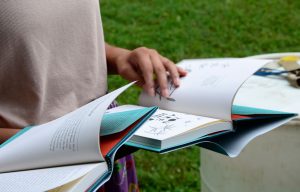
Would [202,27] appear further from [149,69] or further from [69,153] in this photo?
[69,153]

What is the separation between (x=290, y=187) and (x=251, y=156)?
0.43 feet

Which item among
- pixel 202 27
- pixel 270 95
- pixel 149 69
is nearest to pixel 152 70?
pixel 149 69

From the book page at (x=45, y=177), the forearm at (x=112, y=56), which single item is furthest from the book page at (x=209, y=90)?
the book page at (x=45, y=177)

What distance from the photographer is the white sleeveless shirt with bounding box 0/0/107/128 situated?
1.23 metres

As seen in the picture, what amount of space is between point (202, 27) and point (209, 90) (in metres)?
3.76

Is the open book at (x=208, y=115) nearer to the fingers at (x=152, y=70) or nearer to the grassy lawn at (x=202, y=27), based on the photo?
the fingers at (x=152, y=70)

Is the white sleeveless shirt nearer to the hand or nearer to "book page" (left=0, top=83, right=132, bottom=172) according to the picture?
the hand

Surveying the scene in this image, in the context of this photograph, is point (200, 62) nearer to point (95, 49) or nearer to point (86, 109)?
point (95, 49)

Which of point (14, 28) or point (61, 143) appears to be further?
point (14, 28)

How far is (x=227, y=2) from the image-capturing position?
550 centimetres

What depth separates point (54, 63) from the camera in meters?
1.31

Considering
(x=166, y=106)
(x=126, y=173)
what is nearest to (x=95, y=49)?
(x=166, y=106)

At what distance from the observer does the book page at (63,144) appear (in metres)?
0.96

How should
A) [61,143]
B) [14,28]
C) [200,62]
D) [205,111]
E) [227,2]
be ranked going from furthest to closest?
[227,2] → [200,62] → [205,111] → [14,28] → [61,143]
